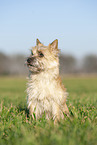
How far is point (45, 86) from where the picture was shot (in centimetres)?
493

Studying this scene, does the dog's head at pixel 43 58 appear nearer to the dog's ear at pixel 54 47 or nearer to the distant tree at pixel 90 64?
the dog's ear at pixel 54 47

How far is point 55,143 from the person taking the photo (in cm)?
304

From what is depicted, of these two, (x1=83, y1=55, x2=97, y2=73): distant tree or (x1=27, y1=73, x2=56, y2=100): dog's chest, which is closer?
(x1=27, y1=73, x2=56, y2=100): dog's chest

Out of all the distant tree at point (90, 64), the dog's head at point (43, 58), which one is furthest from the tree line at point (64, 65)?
the dog's head at point (43, 58)

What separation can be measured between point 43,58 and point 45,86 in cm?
78

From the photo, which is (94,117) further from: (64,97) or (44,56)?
(44,56)

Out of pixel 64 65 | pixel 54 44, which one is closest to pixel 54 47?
pixel 54 44

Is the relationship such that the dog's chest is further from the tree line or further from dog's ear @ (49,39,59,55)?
the tree line

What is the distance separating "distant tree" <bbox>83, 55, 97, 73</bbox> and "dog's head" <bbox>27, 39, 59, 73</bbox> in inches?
4339

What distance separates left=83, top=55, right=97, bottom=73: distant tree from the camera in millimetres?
115188

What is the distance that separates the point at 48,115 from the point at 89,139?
6.48 feet

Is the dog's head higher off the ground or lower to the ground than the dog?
higher

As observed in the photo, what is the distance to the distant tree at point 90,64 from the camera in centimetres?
11519

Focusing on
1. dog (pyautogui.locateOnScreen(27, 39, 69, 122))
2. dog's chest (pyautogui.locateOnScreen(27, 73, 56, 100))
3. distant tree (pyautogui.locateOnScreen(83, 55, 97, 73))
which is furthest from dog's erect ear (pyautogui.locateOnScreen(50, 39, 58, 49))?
distant tree (pyautogui.locateOnScreen(83, 55, 97, 73))
